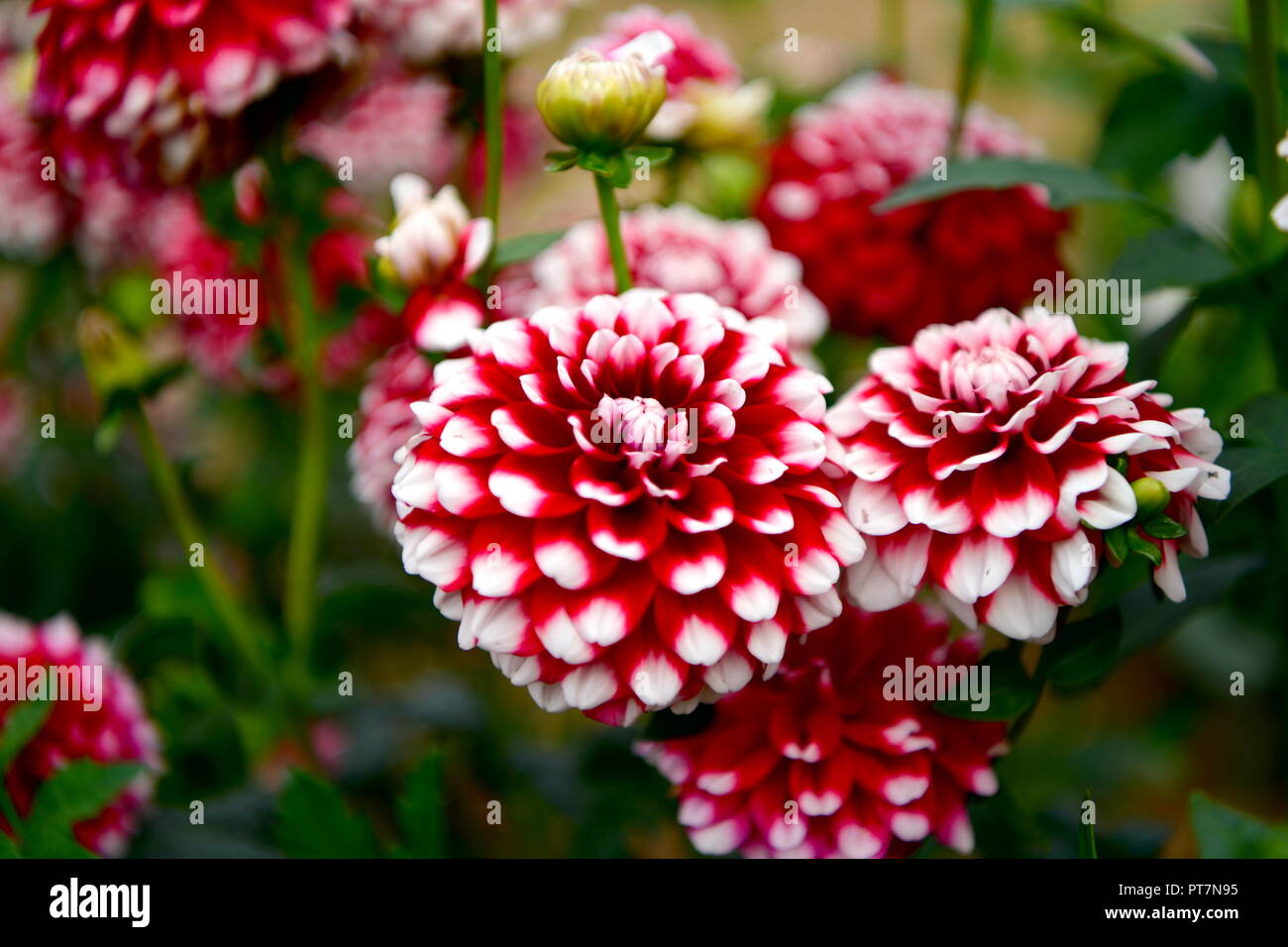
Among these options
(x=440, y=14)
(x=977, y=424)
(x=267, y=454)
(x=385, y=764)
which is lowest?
(x=385, y=764)

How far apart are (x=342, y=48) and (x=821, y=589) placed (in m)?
0.34

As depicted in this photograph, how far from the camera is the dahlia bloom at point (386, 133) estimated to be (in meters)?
0.67

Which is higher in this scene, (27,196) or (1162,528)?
(27,196)

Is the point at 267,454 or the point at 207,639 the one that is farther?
the point at 267,454

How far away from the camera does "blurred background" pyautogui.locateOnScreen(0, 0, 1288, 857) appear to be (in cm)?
58

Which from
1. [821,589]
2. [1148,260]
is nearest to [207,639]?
[821,589]

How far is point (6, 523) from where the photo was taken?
3.03ft

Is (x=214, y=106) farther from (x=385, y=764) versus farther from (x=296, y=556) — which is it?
(x=385, y=764)

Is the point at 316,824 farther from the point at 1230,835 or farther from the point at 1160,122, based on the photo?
the point at 1160,122

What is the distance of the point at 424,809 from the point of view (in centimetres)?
48

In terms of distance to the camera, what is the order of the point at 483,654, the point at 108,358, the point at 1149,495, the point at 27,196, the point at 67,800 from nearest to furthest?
1. the point at 1149,495
2. the point at 67,800
3. the point at 108,358
4. the point at 27,196
5. the point at 483,654

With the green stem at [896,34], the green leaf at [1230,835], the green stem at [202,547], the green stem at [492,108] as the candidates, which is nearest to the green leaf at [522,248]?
the green stem at [492,108]

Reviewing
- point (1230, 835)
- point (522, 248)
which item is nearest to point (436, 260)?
point (522, 248)

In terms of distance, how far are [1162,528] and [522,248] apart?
0.27 meters
